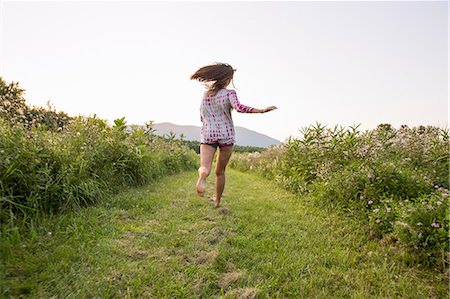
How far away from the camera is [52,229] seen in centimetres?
259

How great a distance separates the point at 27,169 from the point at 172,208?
1827 mm

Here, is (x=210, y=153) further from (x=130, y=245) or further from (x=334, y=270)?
(x=334, y=270)

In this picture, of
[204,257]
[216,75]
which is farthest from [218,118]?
[204,257]

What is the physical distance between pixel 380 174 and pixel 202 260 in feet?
A: 8.85

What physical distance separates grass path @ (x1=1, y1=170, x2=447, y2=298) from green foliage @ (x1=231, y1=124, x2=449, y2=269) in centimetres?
28

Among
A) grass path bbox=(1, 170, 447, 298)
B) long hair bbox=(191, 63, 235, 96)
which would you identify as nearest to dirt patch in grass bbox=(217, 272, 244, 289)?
grass path bbox=(1, 170, 447, 298)

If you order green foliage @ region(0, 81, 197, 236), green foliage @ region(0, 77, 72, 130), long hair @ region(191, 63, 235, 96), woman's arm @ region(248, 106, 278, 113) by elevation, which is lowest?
green foliage @ region(0, 81, 197, 236)

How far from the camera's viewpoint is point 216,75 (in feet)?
12.1

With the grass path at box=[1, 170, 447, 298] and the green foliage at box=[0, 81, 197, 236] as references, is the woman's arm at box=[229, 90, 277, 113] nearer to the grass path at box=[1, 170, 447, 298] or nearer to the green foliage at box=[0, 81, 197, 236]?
the grass path at box=[1, 170, 447, 298]

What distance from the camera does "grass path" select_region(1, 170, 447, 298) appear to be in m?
1.87

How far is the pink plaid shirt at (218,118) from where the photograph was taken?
143 inches

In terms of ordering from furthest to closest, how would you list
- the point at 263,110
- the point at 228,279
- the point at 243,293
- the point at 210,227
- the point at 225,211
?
the point at 225,211 < the point at 263,110 < the point at 210,227 < the point at 228,279 < the point at 243,293

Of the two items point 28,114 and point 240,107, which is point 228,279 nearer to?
point 240,107

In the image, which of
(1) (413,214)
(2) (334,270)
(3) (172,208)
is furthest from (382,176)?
(3) (172,208)
